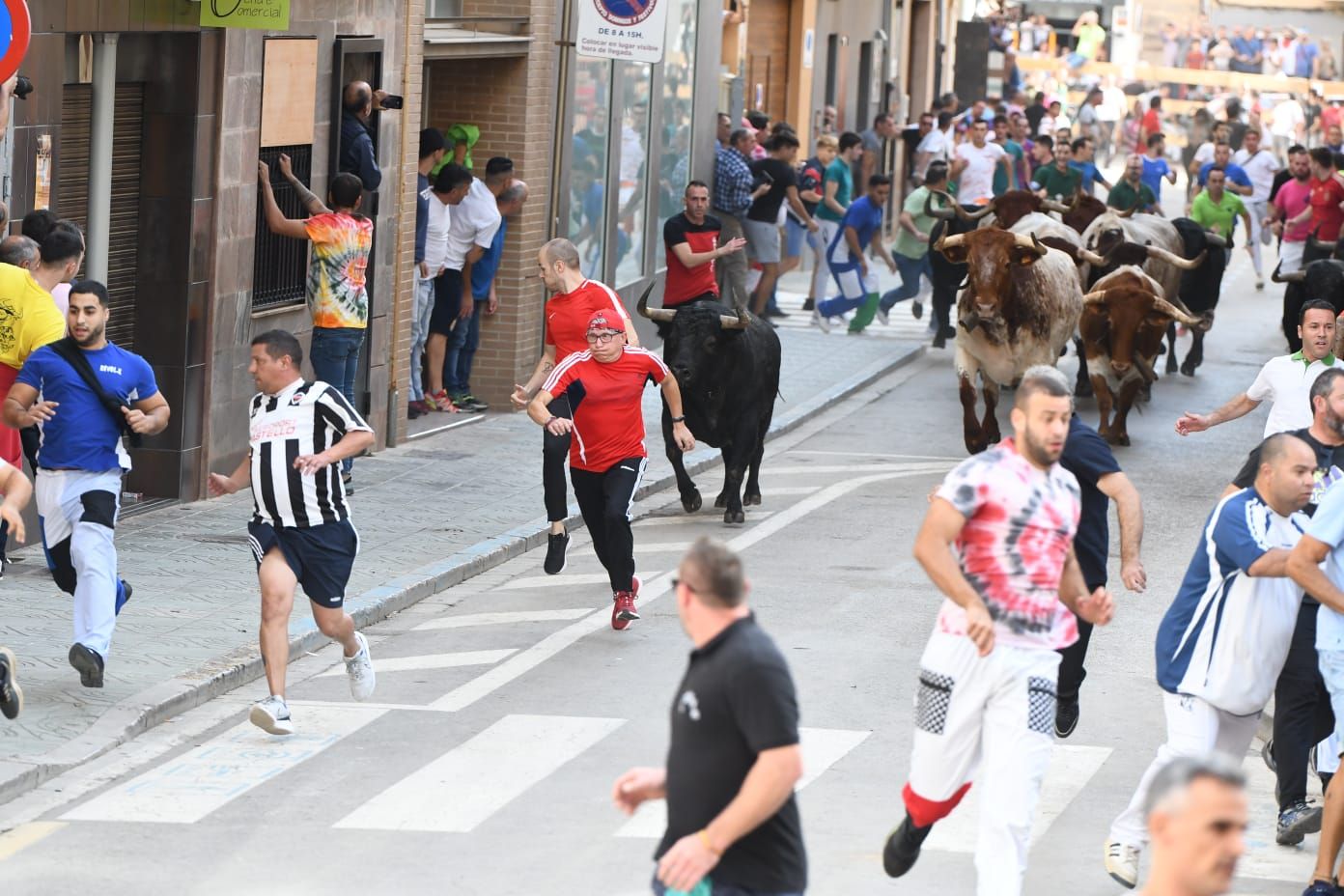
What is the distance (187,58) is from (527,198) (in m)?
6.03

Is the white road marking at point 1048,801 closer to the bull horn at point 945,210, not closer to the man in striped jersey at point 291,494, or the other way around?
the man in striped jersey at point 291,494

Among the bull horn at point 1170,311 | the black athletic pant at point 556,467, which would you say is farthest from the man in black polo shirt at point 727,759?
the bull horn at point 1170,311

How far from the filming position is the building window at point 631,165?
23688 mm

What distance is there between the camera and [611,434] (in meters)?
12.8

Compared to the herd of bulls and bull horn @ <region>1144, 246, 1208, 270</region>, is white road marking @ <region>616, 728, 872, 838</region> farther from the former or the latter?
bull horn @ <region>1144, 246, 1208, 270</region>

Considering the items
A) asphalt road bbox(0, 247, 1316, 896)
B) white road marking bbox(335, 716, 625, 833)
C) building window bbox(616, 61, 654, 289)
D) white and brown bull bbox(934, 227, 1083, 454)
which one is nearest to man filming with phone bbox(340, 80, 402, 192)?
asphalt road bbox(0, 247, 1316, 896)

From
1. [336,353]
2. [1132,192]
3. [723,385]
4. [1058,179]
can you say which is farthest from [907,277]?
[336,353]

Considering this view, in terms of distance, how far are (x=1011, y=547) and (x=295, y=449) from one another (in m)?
3.60

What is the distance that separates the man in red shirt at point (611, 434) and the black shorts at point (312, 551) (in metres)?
2.46

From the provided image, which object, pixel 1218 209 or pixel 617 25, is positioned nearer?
pixel 617 25

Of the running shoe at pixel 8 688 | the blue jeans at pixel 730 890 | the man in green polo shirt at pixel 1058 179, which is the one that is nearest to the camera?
the blue jeans at pixel 730 890

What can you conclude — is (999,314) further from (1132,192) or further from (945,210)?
(1132,192)

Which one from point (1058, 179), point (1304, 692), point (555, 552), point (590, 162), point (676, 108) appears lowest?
point (555, 552)

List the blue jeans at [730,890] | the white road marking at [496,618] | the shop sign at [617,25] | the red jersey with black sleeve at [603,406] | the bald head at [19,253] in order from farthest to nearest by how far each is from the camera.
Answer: the shop sign at [617,25] < the white road marking at [496,618] < the red jersey with black sleeve at [603,406] < the bald head at [19,253] < the blue jeans at [730,890]
